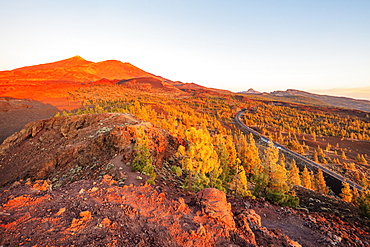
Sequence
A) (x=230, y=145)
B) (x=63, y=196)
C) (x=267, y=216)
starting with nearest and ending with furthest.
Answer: (x=63, y=196) → (x=267, y=216) → (x=230, y=145)

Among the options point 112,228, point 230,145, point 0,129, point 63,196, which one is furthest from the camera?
point 0,129

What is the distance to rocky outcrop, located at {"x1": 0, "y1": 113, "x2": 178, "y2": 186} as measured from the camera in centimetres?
1578

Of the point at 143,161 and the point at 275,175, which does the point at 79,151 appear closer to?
the point at 143,161

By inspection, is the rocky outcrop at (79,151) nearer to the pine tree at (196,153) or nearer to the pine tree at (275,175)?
the pine tree at (196,153)

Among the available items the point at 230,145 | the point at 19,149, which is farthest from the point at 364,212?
the point at 19,149

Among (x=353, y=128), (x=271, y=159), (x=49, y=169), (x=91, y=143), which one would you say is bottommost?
(x=353, y=128)

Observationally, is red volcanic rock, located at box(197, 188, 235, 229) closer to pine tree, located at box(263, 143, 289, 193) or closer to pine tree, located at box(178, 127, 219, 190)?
pine tree, located at box(178, 127, 219, 190)

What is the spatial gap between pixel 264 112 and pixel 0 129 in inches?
6818

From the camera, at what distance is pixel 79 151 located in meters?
19.0

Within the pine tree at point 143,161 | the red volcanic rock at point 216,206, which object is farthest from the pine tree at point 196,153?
the red volcanic rock at point 216,206

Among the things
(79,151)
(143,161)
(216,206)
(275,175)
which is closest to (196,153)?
(143,161)

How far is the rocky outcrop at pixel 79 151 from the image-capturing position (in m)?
15.8

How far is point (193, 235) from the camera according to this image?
23.2ft

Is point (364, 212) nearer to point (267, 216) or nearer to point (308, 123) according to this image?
point (267, 216)
